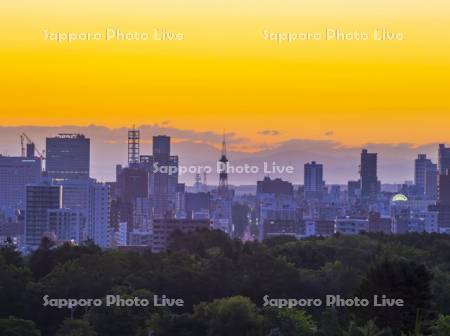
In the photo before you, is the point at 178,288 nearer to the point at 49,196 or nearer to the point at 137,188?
the point at 49,196

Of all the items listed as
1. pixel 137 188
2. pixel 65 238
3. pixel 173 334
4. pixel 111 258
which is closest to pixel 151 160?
pixel 137 188

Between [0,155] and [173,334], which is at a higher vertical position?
[0,155]

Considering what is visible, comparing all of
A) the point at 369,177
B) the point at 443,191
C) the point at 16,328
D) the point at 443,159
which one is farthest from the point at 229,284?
the point at 369,177

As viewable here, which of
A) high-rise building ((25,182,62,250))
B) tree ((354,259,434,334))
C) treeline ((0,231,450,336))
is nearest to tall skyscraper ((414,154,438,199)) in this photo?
high-rise building ((25,182,62,250))

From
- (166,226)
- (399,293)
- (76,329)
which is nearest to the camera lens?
(399,293)

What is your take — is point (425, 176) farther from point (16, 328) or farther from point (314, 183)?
point (16, 328)

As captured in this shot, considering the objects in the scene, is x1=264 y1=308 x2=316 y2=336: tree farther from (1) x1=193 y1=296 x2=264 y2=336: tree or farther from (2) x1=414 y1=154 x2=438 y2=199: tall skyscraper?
(2) x1=414 y1=154 x2=438 y2=199: tall skyscraper

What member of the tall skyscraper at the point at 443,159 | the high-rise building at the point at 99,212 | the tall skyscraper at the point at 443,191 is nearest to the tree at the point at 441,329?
the high-rise building at the point at 99,212
